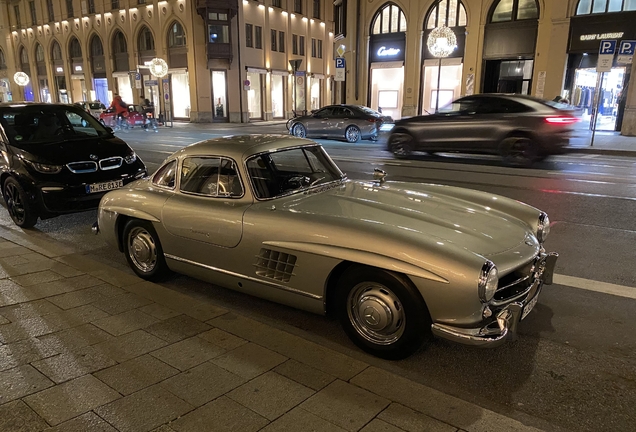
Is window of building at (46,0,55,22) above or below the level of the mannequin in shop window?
above

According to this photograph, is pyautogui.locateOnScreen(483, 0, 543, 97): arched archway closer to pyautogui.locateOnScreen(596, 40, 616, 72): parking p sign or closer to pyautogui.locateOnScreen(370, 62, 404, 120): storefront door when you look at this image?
pyautogui.locateOnScreen(370, 62, 404, 120): storefront door

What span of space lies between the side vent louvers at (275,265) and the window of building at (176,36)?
37364 mm

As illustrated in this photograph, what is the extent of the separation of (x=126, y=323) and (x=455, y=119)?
433 inches

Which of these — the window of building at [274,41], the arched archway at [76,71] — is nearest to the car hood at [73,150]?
the window of building at [274,41]

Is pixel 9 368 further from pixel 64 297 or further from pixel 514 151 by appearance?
pixel 514 151

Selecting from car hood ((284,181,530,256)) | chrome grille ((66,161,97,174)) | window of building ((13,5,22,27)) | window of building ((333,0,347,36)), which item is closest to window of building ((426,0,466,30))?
window of building ((333,0,347,36))

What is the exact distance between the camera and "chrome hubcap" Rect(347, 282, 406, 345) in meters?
3.28

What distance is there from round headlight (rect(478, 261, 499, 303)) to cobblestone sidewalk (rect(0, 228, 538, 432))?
675 mm

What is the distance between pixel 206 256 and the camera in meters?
4.29

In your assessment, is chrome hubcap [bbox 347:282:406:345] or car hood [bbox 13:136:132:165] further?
car hood [bbox 13:136:132:165]

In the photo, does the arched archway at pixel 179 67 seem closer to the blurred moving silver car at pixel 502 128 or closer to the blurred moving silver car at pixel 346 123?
the blurred moving silver car at pixel 346 123

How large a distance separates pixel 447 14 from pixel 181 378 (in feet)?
87.7

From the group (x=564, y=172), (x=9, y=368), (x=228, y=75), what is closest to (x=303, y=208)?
(x=9, y=368)

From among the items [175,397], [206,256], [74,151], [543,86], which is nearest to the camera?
[175,397]
